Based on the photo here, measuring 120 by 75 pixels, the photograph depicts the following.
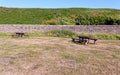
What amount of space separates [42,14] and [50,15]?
5.41 ft

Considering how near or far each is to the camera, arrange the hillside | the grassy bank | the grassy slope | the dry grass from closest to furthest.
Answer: the dry grass
the grassy bank
the hillside
the grassy slope

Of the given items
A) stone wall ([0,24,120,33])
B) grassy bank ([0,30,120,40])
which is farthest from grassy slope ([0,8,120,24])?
grassy bank ([0,30,120,40])

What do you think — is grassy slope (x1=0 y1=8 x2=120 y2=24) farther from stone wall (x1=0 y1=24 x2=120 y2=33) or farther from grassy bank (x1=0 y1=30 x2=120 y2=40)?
grassy bank (x1=0 y1=30 x2=120 y2=40)

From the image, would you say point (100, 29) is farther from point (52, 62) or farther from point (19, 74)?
point (19, 74)

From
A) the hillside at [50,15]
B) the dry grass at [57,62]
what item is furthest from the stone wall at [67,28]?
the dry grass at [57,62]

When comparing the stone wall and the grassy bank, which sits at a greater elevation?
the stone wall

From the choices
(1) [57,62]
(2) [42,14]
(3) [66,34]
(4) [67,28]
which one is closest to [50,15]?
(2) [42,14]

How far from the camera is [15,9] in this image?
39.7 meters

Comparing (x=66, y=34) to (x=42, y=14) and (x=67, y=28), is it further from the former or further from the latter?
(x=42, y=14)

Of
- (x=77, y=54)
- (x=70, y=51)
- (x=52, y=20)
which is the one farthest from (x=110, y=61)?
(x=52, y=20)

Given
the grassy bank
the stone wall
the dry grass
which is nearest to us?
the dry grass

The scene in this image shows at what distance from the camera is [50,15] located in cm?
3625

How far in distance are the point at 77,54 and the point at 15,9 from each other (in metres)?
25.2

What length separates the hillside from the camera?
3359 centimetres
